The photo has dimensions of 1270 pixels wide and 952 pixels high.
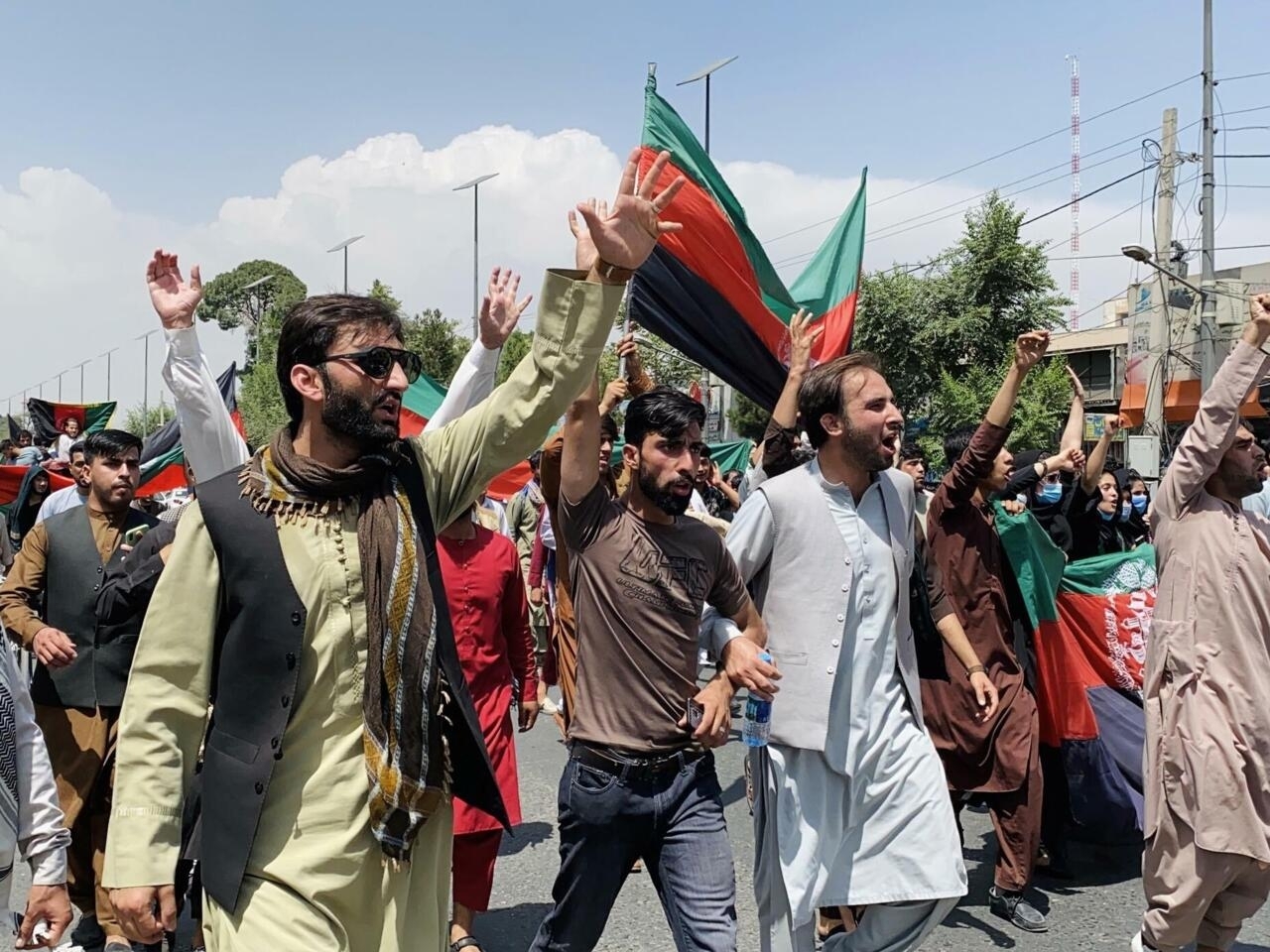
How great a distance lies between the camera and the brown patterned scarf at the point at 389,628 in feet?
8.00

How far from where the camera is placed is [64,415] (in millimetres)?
16109

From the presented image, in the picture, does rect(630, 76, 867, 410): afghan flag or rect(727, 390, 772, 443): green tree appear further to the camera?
rect(727, 390, 772, 443): green tree

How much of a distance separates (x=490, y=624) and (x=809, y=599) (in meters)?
1.67

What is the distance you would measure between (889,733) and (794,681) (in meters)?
0.36

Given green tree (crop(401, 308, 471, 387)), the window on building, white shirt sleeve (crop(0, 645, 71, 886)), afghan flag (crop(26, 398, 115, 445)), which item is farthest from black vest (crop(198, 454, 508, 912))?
the window on building

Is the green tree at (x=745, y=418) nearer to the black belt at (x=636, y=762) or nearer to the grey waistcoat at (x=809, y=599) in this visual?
the grey waistcoat at (x=809, y=599)

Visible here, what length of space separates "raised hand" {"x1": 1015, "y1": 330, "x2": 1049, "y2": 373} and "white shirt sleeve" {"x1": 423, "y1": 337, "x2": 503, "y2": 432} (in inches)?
80.0

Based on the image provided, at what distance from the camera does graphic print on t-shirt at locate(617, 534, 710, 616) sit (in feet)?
11.6

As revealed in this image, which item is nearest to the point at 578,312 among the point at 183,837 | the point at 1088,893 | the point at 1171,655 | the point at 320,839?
the point at 320,839

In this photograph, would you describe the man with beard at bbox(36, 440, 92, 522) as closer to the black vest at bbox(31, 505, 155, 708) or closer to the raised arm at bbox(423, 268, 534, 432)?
the black vest at bbox(31, 505, 155, 708)

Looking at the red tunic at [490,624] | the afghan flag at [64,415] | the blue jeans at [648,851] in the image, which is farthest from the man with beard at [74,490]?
the afghan flag at [64,415]

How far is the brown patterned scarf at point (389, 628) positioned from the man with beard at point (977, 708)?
3222 mm

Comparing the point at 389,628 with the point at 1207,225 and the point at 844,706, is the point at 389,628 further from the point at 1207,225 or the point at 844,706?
the point at 1207,225

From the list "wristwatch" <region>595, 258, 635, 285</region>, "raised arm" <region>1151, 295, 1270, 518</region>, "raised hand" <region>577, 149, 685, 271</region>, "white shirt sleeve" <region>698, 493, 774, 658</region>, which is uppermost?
"raised hand" <region>577, 149, 685, 271</region>
